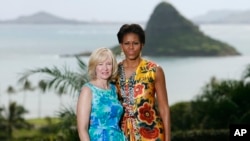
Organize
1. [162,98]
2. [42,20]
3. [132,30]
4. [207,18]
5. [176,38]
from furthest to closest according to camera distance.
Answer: [176,38], [42,20], [207,18], [162,98], [132,30]

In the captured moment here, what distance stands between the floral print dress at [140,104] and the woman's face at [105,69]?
0.62ft

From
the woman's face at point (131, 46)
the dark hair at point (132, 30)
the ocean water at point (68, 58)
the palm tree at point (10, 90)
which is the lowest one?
the woman's face at point (131, 46)

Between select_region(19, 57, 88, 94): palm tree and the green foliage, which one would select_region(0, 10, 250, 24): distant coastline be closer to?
the green foliage

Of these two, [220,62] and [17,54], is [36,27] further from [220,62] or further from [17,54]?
[220,62]

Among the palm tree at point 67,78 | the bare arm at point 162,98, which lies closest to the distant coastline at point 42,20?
the palm tree at point 67,78

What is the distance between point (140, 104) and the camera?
3.30 metres

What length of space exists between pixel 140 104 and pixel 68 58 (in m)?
22.1

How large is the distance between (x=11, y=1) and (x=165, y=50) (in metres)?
6.99

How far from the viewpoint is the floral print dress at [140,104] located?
3.29 meters

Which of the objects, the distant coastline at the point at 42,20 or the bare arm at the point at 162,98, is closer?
the bare arm at the point at 162,98

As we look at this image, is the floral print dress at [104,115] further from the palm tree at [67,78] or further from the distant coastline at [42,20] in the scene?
the distant coastline at [42,20]

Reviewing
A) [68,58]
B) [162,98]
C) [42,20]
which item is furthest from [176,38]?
[162,98]

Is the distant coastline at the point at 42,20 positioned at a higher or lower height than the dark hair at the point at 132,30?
higher

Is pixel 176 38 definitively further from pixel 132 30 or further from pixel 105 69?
pixel 105 69
